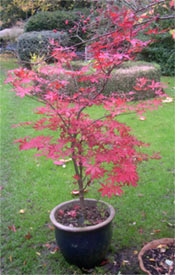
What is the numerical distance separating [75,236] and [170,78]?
23.7 ft

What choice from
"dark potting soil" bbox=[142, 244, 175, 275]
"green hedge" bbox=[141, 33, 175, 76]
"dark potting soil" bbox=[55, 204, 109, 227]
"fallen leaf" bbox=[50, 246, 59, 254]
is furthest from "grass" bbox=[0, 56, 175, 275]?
"green hedge" bbox=[141, 33, 175, 76]

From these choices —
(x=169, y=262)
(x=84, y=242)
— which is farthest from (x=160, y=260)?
(x=84, y=242)

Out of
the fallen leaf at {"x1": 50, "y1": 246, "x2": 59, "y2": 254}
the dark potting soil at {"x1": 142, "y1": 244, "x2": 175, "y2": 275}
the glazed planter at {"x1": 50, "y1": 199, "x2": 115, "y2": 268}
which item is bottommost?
the fallen leaf at {"x1": 50, "y1": 246, "x2": 59, "y2": 254}

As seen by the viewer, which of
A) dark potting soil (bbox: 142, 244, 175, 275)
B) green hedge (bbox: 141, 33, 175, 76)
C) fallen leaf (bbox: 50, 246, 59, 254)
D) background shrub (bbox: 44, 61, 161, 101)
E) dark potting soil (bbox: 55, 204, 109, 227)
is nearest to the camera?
dark potting soil (bbox: 142, 244, 175, 275)

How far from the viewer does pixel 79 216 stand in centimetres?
248

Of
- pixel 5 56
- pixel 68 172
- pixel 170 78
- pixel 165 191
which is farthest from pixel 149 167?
pixel 5 56

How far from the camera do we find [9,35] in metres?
12.8

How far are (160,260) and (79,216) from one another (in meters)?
0.75

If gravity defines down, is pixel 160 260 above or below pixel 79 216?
below

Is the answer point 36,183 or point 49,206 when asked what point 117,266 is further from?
point 36,183

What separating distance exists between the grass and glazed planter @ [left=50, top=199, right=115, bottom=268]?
11 centimetres

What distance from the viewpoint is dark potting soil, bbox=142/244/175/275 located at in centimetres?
217

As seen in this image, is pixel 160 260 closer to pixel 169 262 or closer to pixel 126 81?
pixel 169 262

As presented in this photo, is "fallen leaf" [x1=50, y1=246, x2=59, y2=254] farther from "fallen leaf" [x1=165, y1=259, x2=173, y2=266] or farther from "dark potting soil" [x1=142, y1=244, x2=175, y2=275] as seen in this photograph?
"fallen leaf" [x1=165, y1=259, x2=173, y2=266]
